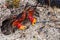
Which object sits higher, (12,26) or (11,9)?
(11,9)

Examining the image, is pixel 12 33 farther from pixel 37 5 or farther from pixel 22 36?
pixel 37 5

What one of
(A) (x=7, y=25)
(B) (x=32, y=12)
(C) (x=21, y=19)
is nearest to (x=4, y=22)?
(A) (x=7, y=25)

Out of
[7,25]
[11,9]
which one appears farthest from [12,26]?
[11,9]

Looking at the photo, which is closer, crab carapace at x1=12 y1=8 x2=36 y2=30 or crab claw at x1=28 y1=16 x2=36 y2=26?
crab carapace at x1=12 y1=8 x2=36 y2=30

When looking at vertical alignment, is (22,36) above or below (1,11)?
below

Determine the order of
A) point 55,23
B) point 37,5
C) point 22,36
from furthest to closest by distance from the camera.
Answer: point 37,5 < point 55,23 < point 22,36

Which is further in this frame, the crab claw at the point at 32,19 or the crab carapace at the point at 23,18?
the crab claw at the point at 32,19

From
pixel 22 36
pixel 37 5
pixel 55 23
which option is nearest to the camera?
pixel 22 36

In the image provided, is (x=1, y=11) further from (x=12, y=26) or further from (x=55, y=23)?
(x=55, y=23)

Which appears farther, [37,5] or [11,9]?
[37,5]
